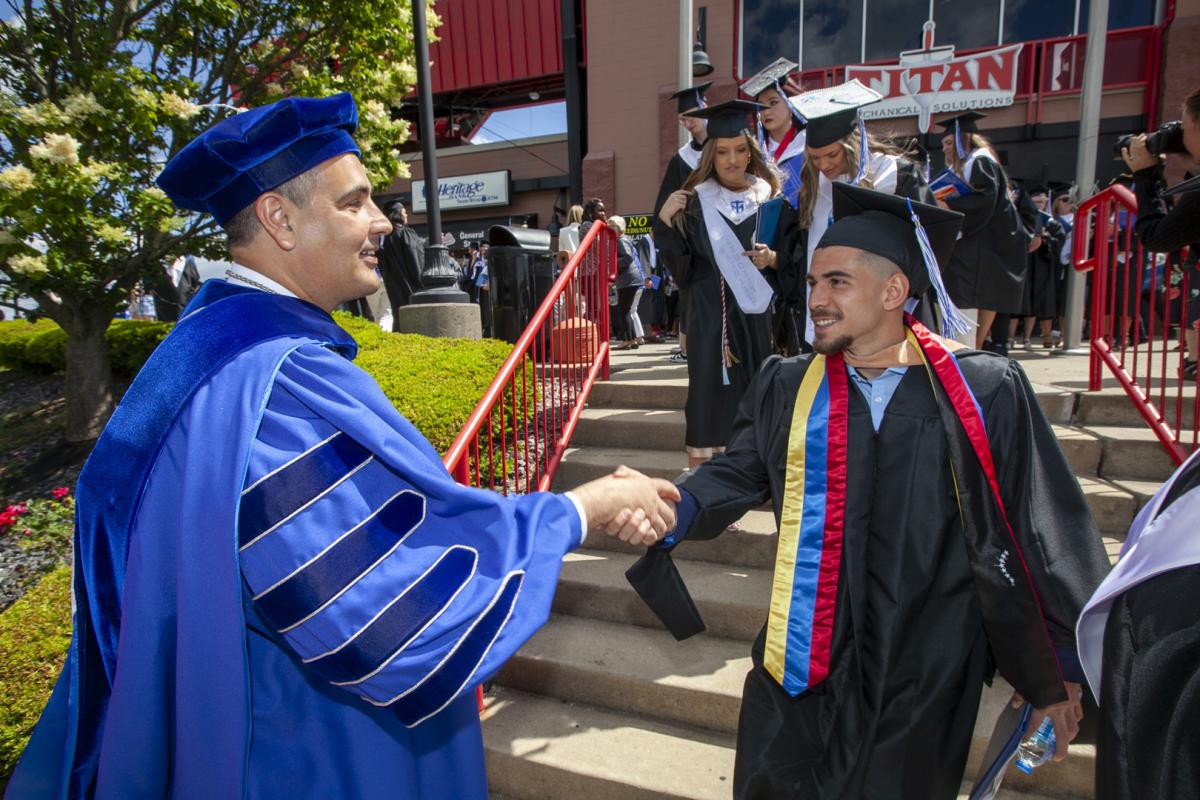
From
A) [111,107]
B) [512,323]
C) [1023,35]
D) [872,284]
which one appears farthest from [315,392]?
[1023,35]

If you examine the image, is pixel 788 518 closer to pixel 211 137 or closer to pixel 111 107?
pixel 211 137

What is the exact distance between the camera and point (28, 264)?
4.98m

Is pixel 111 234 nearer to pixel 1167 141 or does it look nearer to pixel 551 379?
pixel 551 379

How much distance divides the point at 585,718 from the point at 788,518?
1.72 m

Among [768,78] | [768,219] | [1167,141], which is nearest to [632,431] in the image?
[768,219]

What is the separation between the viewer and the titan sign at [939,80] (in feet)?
43.2

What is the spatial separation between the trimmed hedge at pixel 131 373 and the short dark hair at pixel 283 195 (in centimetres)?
249


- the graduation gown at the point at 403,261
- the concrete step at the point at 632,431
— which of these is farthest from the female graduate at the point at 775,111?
the graduation gown at the point at 403,261

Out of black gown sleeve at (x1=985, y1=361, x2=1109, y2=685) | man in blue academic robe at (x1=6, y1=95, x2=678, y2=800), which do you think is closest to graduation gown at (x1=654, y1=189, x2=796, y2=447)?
black gown sleeve at (x1=985, y1=361, x2=1109, y2=685)

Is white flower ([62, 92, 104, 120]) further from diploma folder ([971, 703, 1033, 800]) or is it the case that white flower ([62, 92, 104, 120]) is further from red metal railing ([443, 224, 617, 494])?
diploma folder ([971, 703, 1033, 800])

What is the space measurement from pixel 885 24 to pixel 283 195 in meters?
15.8

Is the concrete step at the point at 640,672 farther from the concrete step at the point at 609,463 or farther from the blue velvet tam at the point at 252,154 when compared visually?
the blue velvet tam at the point at 252,154

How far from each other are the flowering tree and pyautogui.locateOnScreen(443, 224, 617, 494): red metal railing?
265cm

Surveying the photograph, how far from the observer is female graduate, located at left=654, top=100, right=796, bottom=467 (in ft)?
12.9
